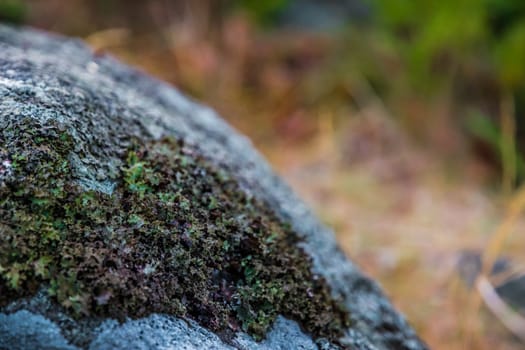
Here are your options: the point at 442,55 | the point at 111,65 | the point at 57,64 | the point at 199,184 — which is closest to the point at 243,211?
the point at 199,184

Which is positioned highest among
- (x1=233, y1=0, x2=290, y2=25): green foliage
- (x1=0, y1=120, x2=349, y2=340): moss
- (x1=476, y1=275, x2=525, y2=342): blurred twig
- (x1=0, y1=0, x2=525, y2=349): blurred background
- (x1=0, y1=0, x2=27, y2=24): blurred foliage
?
(x1=233, y1=0, x2=290, y2=25): green foliage

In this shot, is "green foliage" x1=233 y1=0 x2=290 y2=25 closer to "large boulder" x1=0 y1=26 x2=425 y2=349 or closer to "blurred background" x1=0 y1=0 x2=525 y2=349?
"blurred background" x1=0 y1=0 x2=525 y2=349

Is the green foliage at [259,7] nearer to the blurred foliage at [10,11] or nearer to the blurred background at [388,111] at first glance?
the blurred background at [388,111]

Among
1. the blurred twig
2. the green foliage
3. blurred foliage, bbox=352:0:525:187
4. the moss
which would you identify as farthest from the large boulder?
the green foliage

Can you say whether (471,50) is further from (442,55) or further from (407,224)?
(407,224)

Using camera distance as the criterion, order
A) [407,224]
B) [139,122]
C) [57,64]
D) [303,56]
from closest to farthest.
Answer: [139,122]
[57,64]
[407,224]
[303,56]

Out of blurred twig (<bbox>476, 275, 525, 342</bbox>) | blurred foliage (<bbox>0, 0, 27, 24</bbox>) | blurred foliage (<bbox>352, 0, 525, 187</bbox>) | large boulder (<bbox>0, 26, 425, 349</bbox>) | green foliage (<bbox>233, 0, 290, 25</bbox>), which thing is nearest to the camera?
large boulder (<bbox>0, 26, 425, 349</bbox>)

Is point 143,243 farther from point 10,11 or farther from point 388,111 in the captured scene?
point 388,111
